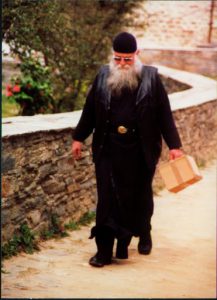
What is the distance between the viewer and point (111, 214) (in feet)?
15.6

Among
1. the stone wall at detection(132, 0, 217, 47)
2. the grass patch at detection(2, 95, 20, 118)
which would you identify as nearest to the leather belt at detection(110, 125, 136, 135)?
the grass patch at detection(2, 95, 20, 118)

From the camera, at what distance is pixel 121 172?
4.74 metres

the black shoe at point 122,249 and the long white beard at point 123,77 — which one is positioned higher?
the long white beard at point 123,77

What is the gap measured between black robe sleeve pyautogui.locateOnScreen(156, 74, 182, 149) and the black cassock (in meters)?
0.19

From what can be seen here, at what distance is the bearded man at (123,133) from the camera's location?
469cm

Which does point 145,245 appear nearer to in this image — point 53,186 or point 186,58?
point 53,186

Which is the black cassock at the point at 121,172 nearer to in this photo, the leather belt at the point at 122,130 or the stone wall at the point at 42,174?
the leather belt at the point at 122,130

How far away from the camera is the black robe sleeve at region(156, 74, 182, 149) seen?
4.75 meters

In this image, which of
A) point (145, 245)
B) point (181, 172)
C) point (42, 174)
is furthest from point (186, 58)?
point (181, 172)

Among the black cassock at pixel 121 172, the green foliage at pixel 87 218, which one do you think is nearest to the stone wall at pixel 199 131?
the green foliage at pixel 87 218

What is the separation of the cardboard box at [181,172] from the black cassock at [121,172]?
0.21m

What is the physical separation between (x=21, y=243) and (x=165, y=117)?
149 centimetres

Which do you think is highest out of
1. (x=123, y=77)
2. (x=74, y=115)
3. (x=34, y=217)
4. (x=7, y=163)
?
(x=123, y=77)

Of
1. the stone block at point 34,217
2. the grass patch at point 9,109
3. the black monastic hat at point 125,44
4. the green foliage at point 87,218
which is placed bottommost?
the grass patch at point 9,109
